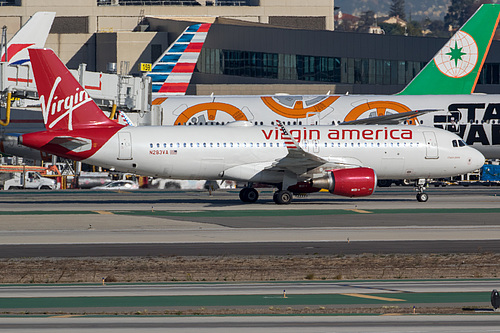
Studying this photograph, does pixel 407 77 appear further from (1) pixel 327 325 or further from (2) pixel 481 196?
(1) pixel 327 325

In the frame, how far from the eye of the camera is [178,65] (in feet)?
241

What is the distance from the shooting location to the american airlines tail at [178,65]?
237ft

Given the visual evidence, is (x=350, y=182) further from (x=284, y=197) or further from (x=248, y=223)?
(x=248, y=223)

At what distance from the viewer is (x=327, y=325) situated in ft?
48.2

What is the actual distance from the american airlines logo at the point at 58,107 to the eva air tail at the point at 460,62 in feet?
86.3

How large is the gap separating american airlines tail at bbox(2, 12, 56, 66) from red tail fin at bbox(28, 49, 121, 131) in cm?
2374

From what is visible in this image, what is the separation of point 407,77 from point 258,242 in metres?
67.7

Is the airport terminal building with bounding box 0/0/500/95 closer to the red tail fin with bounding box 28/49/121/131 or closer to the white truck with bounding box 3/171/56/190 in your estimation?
the white truck with bounding box 3/171/56/190

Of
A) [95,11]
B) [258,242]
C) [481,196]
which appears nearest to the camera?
[258,242]

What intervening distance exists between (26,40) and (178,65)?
15396mm

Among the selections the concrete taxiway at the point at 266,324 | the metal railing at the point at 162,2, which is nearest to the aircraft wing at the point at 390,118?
the concrete taxiway at the point at 266,324

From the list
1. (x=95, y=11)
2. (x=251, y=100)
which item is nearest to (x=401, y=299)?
(x=251, y=100)

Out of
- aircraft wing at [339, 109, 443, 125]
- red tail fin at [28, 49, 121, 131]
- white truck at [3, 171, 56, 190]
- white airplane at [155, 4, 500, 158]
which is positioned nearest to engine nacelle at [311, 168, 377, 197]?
aircraft wing at [339, 109, 443, 125]

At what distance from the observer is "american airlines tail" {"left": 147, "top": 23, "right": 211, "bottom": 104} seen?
7225 centimetres
